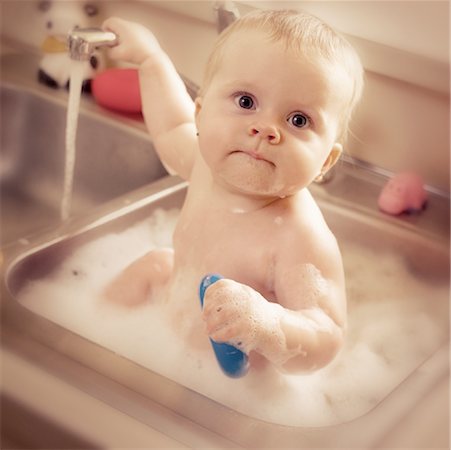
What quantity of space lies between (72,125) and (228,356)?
0.36m

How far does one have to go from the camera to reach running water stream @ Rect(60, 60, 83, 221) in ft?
2.27

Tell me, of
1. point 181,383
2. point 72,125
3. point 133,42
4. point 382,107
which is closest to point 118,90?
point 72,125

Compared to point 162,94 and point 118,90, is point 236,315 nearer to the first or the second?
point 162,94

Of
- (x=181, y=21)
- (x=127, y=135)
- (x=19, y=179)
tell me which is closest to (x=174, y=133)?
(x=181, y=21)

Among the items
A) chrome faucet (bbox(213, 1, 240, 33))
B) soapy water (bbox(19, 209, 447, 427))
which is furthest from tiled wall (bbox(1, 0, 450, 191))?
soapy water (bbox(19, 209, 447, 427))

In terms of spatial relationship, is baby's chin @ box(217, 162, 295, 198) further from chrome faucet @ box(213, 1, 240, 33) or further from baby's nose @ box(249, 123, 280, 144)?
chrome faucet @ box(213, 1, 240, 33)

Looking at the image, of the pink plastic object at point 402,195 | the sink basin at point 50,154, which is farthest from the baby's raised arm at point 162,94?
the pink plastic object at point 402,195

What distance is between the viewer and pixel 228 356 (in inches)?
20.1

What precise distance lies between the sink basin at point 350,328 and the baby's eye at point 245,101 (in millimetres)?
136

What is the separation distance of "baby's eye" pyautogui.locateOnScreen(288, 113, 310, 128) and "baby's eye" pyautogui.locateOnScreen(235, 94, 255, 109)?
0.03 metres

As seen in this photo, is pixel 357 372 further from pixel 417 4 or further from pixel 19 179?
pixel 19 179

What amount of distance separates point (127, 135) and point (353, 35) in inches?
13.3

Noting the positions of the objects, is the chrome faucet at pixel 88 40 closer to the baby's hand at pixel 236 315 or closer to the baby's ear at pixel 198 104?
the baby's ear at pixel 198 104

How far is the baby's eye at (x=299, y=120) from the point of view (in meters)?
0.49
